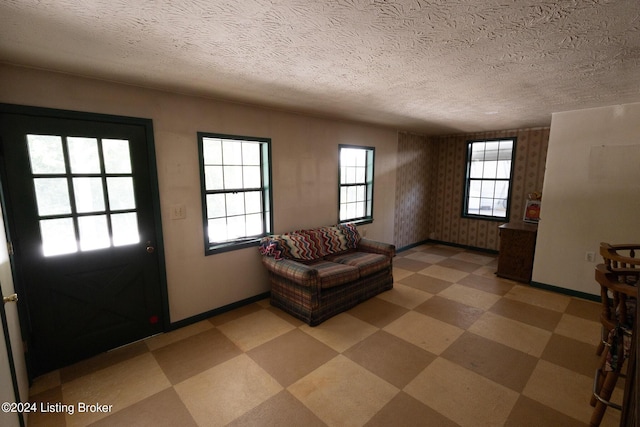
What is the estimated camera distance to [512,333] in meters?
2.81

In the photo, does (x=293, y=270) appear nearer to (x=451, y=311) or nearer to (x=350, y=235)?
(x=350, y=235)

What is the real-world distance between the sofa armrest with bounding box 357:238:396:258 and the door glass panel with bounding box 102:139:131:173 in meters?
2.92

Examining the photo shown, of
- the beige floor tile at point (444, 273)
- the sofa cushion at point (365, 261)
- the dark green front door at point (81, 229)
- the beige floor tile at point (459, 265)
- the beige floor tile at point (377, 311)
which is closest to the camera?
the dark green front door at point (81, 229)

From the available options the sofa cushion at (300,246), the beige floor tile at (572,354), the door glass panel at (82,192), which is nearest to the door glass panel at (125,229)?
the door glass panel at (82,192)

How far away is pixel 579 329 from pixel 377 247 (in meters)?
2.23

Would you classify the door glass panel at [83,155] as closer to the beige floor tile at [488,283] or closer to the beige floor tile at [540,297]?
the beige floor tile at [488,283]

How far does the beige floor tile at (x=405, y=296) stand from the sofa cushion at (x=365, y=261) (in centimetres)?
37

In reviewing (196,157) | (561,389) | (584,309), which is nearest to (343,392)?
(561,389)

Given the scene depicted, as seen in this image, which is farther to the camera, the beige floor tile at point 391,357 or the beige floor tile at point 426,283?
the beige floor tile at point 426,283

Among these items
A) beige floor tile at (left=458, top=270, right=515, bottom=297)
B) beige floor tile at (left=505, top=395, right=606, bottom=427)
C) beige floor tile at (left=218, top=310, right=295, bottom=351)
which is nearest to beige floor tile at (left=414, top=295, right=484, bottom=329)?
beige floor tile at (left=458, top=270, right=515, bottom=297)

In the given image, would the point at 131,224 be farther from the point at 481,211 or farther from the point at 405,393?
the point at 481,211

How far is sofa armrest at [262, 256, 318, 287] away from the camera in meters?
2.85

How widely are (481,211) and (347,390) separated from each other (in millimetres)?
4954

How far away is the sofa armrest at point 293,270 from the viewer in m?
2.85
